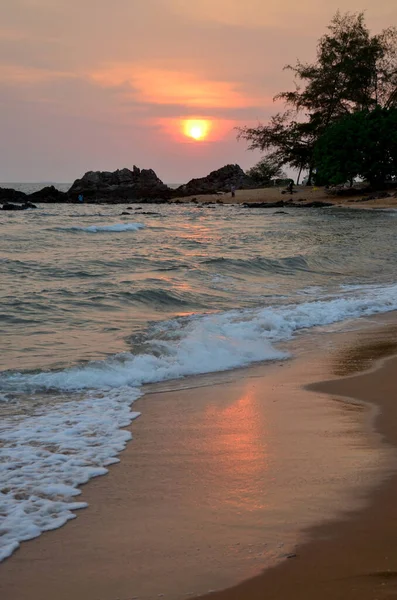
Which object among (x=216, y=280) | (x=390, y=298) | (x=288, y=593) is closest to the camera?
(x=288, y=593)

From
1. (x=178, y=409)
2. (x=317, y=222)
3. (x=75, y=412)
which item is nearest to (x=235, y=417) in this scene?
(x=178, y=409)

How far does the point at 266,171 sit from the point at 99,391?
189 ft

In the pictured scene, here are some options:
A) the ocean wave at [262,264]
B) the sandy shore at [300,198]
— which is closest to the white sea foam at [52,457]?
the ocean wave at [262,264]

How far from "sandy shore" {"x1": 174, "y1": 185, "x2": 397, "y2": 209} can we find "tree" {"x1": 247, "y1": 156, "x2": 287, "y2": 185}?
1957 mm

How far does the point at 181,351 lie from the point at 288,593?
183 inches

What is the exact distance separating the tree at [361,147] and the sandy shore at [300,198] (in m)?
2.08

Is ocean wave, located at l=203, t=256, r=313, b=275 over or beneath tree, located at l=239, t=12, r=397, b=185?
beneath

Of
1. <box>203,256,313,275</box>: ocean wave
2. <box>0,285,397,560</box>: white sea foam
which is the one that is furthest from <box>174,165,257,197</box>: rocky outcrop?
<box>0,285,397,560</box>: white sea foam

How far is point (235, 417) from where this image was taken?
4918 mm

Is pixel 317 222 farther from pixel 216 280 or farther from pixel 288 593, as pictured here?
pixel 288 593

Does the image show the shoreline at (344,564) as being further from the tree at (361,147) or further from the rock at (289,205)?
the tree at (361,147)

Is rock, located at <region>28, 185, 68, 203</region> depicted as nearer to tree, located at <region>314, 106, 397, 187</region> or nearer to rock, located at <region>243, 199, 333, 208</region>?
rock, located at <region>243, 199, 333, 208</region>

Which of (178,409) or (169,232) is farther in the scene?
(169,232)

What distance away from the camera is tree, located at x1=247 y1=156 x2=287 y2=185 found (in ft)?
197
